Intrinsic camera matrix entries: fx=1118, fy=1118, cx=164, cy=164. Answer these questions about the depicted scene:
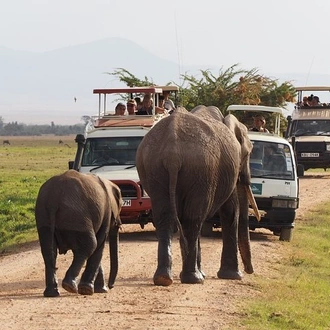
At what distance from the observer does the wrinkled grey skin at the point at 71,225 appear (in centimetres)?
1209

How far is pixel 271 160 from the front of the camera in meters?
19.6

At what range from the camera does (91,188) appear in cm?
1241

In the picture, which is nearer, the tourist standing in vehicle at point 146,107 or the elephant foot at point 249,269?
the elephant foot at point 249,269

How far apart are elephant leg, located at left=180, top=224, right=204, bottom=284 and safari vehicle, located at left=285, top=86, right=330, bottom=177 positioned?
2300 cm

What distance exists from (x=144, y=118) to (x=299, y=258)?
15.0 feet

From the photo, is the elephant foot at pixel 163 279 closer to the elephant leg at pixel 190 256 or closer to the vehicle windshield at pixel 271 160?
the elephant leg at pixel 190 256

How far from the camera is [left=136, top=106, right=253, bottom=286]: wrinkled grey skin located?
12.8 metres

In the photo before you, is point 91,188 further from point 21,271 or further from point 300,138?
point 300,138

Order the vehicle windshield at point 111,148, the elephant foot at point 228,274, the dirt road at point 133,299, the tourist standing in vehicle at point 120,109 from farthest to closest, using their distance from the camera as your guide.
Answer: the tourist standing in vehicle at point 120,109 → the vehicle windshield at point 111,148 → the elephant foot at point 228,274 → the dirt road at point 133,299

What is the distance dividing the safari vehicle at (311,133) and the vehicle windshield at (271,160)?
16.3 m

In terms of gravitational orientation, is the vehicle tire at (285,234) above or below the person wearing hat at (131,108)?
below

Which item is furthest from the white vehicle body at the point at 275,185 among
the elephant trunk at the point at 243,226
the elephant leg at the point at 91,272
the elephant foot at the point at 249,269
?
the elephant leg at the point at 91,272

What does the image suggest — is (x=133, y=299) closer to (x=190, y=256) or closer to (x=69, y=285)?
(x=69, y=285)

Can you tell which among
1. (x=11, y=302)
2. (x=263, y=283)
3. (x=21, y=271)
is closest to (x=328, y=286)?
(x=263, y=283)
